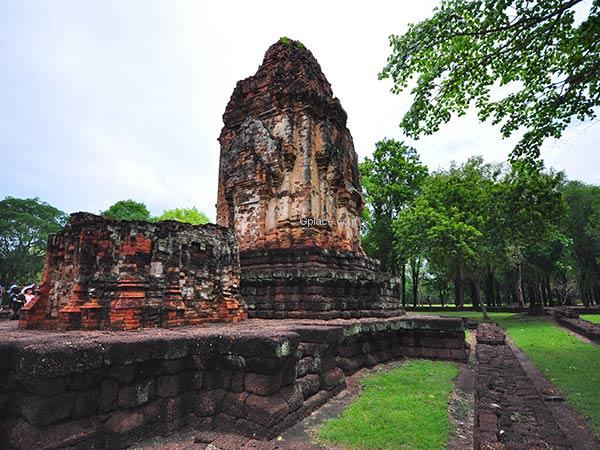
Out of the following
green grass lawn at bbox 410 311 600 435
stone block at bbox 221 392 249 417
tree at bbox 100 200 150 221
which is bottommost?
green grass lawn at bbox 410 311 600 435

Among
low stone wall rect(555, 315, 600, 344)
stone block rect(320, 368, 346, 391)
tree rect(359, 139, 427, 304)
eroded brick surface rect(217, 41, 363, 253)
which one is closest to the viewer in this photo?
stone block rect(320, 368, 346, 391)

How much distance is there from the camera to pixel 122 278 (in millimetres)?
4668

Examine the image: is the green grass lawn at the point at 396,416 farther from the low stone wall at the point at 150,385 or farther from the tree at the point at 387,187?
the tree at the point at 387,187

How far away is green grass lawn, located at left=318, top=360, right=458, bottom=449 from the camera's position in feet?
10.3

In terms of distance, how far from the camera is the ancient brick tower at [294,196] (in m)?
7.29

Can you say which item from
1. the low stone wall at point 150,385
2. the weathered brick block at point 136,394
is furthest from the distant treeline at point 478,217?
the weathered brick block at point 136,394

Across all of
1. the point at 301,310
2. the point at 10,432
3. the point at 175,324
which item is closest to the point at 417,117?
the point at 301,310

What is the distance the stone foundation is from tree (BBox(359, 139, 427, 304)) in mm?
17968

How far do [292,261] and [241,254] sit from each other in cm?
144

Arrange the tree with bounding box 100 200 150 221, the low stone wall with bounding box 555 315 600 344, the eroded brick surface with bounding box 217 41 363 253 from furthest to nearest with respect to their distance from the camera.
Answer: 1. the tree with bounding box 100 200 150 221
2. the low stone wall with bounding box 555 315 600 344
3. the eroded brick surface with bounding box 217 41 363 253

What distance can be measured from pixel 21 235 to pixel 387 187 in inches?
1238

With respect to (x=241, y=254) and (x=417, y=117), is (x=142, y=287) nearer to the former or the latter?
(x=241, y=254)

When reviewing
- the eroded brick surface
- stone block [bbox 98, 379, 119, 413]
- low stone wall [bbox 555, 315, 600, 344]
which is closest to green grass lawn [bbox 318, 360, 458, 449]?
stone block [bbox 98, 379, 119, 413]

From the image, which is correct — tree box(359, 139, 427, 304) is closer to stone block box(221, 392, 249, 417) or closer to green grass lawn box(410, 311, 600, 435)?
green grass lawn box(410, 311, 600, 435)
